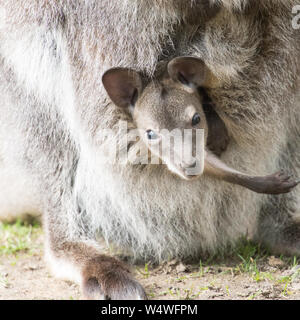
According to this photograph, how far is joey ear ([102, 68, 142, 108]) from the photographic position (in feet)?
7.50

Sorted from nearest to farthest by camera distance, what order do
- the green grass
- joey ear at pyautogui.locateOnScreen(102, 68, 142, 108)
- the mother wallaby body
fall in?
joey ear at pyautogui.locateOnScreen(102, 68, 142, 108)
the mother wallaby body
the green grass

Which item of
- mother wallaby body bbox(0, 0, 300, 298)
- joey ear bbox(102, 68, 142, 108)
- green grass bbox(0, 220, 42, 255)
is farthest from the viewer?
green grass bbox(0, 220, 42, 255)

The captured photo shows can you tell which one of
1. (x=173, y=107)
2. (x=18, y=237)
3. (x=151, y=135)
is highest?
(x=173, y=107)

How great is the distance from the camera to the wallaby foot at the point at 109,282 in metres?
2.42

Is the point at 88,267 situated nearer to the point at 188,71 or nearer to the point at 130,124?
the point at 130,124

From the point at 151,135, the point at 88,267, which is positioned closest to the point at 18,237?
the point at 88,267

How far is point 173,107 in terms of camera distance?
2303mm

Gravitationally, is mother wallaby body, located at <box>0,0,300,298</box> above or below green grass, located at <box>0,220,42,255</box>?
above

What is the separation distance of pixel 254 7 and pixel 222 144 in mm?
527

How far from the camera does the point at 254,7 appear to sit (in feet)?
7.81

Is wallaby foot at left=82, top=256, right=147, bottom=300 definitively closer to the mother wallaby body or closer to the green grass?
the mother wallaby body

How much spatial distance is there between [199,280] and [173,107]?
2.49ft

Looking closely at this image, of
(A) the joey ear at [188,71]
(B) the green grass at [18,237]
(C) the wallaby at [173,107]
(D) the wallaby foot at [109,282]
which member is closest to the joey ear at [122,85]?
(C) the wallaby at [173,107]

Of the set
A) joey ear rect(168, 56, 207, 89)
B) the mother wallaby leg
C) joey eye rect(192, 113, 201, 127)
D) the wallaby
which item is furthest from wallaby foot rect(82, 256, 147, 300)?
joey ear rect(168, 56, 207, 89)
